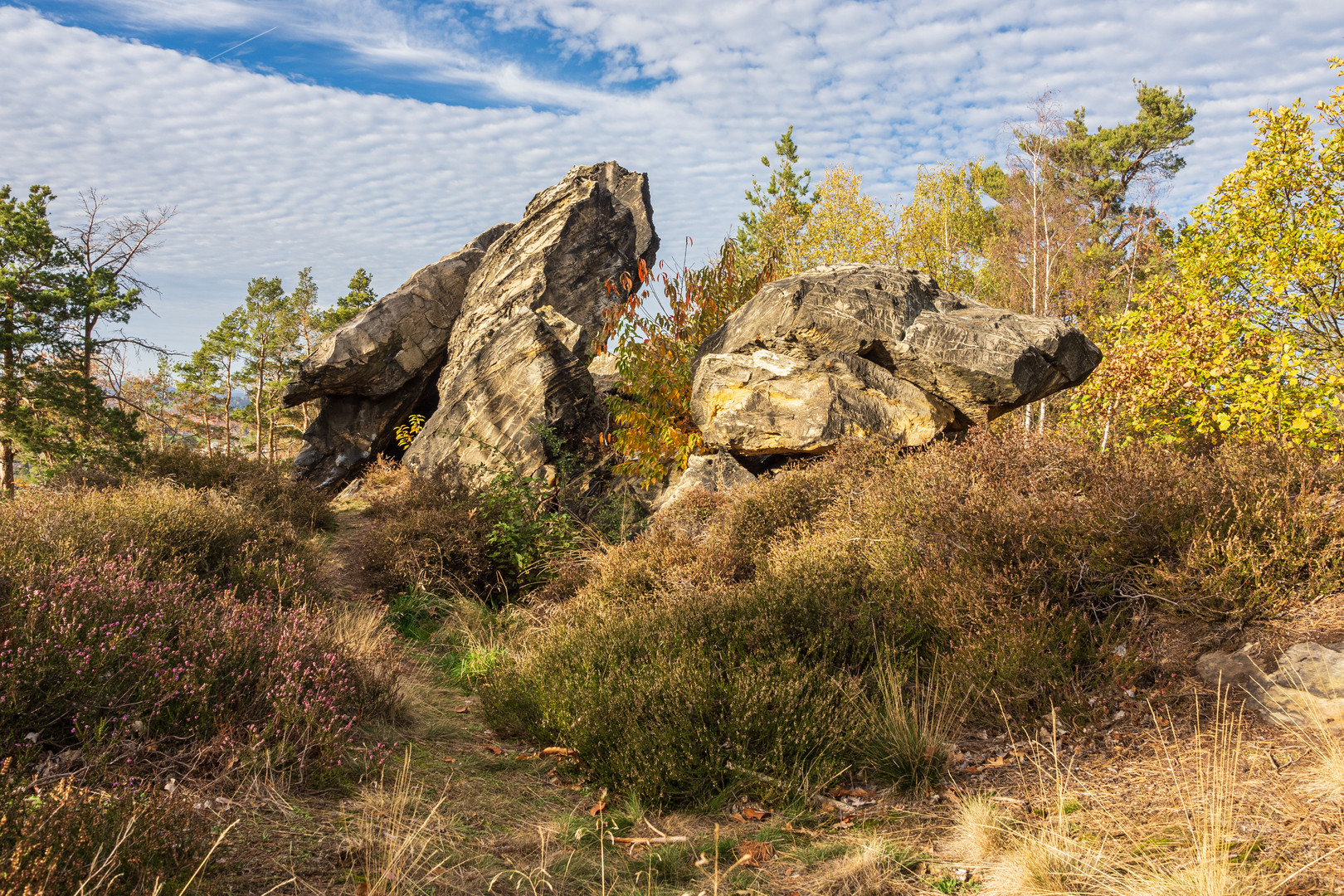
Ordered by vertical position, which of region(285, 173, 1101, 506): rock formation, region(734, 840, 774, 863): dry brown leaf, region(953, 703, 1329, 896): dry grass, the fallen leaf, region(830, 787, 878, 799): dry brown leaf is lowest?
the fallen leaf

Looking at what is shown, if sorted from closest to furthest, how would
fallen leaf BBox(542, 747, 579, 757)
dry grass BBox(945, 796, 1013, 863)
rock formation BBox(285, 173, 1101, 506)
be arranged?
1. dry grass BBox(945, 796, 1013, 863)
2. fallen leaf BBox(542, 747, 579, 757)
3. rock formation BBox(285, 173, 1101, 506)

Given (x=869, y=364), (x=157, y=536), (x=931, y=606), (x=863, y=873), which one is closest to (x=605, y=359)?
(x=869, y=364)

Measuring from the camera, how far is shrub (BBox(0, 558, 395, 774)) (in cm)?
333

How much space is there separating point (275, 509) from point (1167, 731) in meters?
10.7

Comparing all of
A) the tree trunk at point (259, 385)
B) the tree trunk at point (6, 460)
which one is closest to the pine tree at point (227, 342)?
the tree trunk at point (259, 385)

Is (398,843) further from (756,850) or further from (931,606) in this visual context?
(931,606)

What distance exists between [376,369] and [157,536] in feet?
38.6

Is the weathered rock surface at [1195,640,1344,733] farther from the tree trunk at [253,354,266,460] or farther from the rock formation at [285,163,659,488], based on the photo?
the tree trunk at [253,354,266,460]

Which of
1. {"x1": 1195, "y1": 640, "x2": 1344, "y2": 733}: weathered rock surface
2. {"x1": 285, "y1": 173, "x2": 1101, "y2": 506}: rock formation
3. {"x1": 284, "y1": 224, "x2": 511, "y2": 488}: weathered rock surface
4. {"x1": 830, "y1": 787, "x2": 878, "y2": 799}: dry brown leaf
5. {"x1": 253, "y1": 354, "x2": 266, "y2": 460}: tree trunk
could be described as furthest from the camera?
{"x1": 253, "y1": 354, "x2": 266, "y2": 460}: tree trunk

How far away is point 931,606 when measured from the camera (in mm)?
5184

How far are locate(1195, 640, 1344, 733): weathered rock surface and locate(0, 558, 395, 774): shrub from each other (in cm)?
520

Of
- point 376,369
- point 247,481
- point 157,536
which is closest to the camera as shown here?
point 157,536

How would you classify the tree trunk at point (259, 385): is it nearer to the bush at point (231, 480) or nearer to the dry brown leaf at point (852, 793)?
the bush at point (231, 480)

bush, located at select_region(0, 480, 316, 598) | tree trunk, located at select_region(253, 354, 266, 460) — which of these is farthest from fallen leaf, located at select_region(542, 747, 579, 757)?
tree trunk, located at select_region(253, 354, 266, 460)
